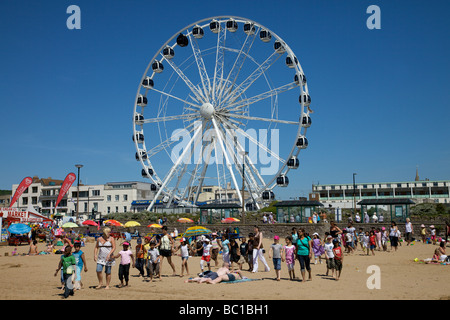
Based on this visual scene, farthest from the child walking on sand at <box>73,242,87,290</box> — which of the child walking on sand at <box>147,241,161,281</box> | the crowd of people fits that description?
the child walking on sand at <box>147,241,161,281</box>

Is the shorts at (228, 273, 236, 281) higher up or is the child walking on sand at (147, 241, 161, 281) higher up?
the child walking on sand at (147, 241, 161, 281)

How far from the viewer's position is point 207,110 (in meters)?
41.5

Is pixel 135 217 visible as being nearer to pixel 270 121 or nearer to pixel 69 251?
pixel 270 121

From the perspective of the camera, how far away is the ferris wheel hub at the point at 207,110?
136ft

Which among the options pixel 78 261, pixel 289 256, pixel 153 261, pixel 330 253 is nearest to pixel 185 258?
pixel 153 261

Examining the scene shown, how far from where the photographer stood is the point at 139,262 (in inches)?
568

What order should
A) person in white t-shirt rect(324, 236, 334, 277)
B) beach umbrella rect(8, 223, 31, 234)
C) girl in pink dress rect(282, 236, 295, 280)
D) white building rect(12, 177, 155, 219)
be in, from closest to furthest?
girl in pink dress rect(282, 236, 295, 280), person in white t-shirt rect(324, 236, 334, 277), beach umbrella rect(8, 223, 31, 234), white building rect(12, 177, 155, 219)

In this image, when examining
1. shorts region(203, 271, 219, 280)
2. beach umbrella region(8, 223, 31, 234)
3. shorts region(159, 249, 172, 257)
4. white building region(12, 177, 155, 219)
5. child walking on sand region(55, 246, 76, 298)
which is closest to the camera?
child walking on sand region(55, 246, 76, 298)

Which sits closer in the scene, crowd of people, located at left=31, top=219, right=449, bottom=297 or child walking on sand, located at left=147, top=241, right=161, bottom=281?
crowd of people, located at left=31, top=219, right=449, bottom=297

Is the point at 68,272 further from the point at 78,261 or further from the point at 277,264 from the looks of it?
the point at 277,264

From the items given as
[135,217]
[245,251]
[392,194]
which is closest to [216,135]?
[135,217]

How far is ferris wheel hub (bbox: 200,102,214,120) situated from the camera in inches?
1633

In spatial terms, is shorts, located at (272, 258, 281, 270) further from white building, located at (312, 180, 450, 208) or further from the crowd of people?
white building, located at (312, 180, 450, 208)
